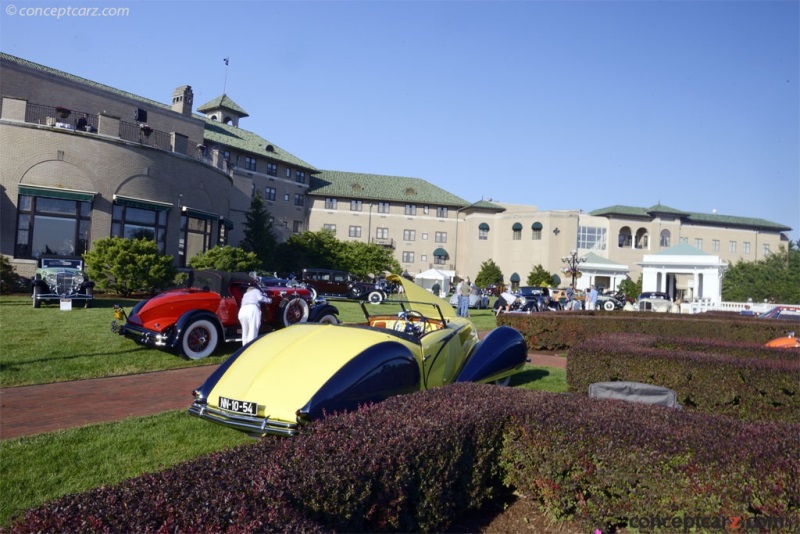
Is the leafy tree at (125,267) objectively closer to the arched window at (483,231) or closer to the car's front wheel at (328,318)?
the car's front wheel at (328,318)

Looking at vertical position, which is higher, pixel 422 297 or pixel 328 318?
pixel 422 297

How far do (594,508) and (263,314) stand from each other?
9.77m

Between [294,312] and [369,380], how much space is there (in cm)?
783

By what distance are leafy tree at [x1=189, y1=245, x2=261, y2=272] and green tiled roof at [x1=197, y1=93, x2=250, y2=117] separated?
132 ft

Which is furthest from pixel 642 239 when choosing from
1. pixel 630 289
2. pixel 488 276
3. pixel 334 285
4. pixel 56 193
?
Result: pixel 56 193

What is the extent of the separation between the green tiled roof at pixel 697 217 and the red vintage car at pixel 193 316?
207ft

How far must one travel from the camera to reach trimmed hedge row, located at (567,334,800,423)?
7.15 meters

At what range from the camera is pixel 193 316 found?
10.4 meters

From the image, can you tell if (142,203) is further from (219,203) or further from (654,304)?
(654,304)

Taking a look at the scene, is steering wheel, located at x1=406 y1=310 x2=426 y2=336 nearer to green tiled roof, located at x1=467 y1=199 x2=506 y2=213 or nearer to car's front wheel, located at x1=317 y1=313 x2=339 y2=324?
car's front wheel, located at x1=317 y1=313 x2=339 y2=324

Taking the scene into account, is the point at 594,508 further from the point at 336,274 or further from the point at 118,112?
the point at 118,112

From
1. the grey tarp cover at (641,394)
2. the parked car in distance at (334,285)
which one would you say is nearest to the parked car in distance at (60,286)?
the grey tarp cover at (641,394)

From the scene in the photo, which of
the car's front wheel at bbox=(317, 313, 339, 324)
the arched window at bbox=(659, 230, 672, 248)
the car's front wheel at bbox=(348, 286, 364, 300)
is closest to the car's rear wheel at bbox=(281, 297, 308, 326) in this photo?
the car's front wheel at bbox=(317, 313, 339, 324)

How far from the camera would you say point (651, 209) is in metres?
69.4
